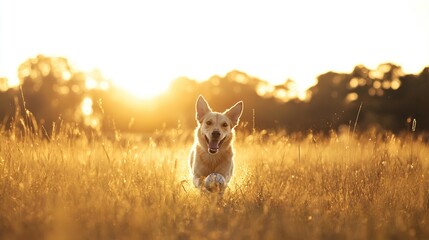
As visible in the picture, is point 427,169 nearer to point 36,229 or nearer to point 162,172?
point 162,172

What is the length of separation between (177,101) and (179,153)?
30.1 metres

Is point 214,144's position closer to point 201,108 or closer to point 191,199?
point 201,108

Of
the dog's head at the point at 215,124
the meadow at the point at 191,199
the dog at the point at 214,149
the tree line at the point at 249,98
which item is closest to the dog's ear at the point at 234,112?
the dog's head at the point at 215,124

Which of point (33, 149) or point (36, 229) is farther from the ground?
point (33, 149)

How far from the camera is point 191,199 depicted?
598 cm

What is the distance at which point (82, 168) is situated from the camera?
6.39 m

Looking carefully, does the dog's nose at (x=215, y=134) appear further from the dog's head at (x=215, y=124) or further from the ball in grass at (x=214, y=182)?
the ball in grass at (x=214, y=182)

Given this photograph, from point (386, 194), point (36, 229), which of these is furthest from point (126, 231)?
point (386, 194)

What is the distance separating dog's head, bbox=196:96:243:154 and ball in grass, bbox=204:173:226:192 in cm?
47

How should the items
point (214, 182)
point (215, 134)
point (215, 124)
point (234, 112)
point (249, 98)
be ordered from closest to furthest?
point (214, 182) < point (215, 134) < point (215, 124) < point (234, 112) < point (249, 98)

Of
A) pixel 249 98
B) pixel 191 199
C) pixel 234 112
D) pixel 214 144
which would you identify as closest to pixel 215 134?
pixel 214 144

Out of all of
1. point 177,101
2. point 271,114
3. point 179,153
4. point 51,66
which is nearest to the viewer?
point 179,153

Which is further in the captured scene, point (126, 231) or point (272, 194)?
point (272, 194)

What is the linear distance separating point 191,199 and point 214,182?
707 mm
